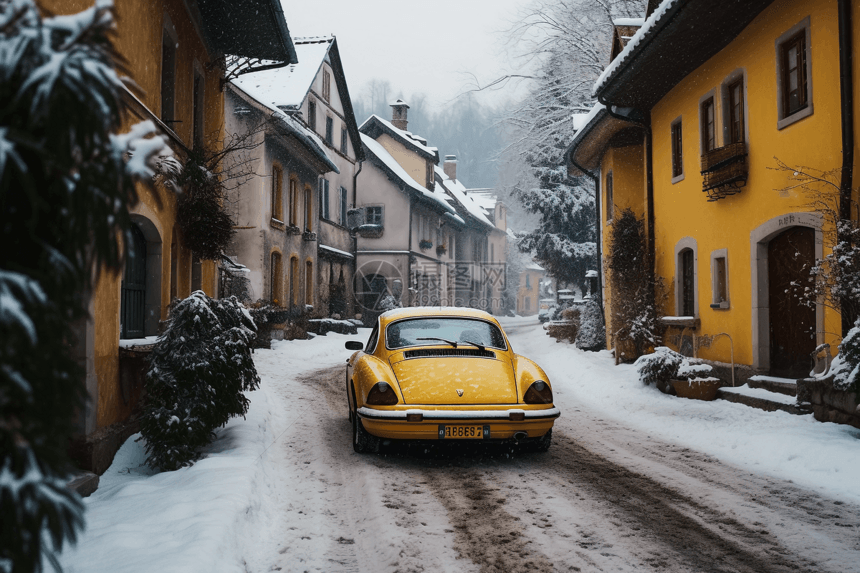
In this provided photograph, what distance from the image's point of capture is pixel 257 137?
60.1ft

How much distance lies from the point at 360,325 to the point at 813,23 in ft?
72.0

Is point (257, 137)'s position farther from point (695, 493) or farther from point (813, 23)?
point (695, 493)

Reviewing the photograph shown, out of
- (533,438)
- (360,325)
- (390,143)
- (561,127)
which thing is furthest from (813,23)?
(390,143)

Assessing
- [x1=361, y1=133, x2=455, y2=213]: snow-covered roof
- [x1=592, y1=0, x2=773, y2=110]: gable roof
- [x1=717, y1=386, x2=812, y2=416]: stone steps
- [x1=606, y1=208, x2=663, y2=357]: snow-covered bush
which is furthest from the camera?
[x1=361, y1=133, x2=455, y2=213]: snow-covered roof

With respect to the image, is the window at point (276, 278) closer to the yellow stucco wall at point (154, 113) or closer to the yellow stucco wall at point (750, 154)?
the yellow stucco wall at point (154, 113)

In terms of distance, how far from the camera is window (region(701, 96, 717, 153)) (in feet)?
38.1

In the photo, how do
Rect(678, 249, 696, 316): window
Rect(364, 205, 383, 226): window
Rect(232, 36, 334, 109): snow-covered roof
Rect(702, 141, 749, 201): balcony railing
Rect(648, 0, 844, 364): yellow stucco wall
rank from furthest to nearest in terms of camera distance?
Rect(364, 205, 383, 226): window, Rect(232, 36, 334, 109): snow-covered roof, Rect(678, 249, 696, 316): window, Rect(702, 141, 749, 201): balcony railing, Rect(648, 0, 844, 364): yellow stucco wall

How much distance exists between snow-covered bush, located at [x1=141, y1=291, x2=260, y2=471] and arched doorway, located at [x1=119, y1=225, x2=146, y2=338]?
64.1 inches

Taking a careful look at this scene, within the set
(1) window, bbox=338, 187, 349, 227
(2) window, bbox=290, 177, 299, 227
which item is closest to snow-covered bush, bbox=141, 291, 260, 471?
(2) window, bbox=290, 177, 299, 227

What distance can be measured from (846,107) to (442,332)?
510 cm

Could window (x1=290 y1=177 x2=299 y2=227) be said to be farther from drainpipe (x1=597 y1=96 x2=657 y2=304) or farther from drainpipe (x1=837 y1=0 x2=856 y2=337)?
drainpipe (x1=837 y1=0 x2=856 y2=337)

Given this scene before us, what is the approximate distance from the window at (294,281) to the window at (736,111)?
46.0 ft

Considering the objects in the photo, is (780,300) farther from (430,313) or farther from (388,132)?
(388,132)

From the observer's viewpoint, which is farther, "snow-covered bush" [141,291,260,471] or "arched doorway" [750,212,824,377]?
"arched doorway" [750,212,824,377]
